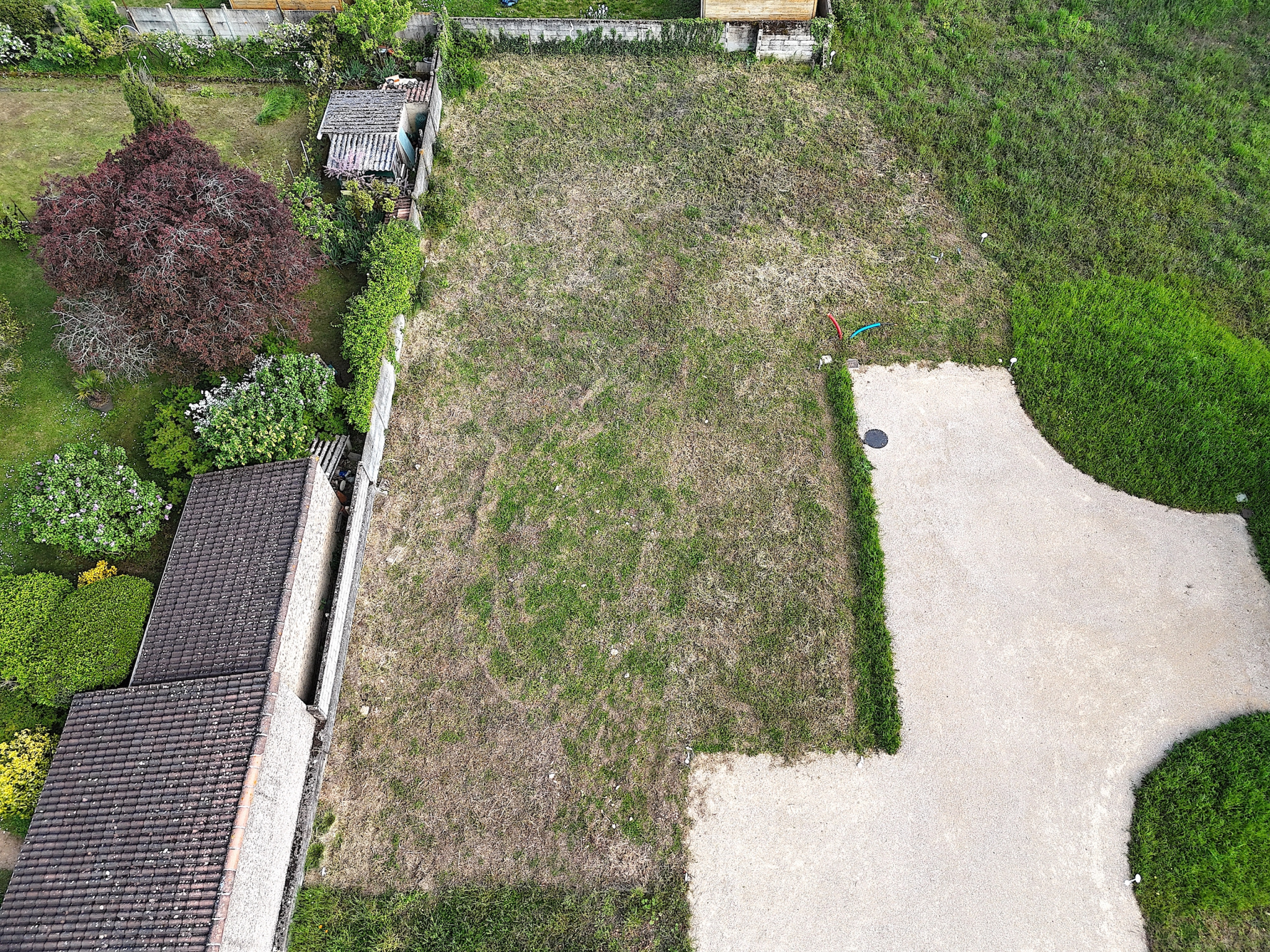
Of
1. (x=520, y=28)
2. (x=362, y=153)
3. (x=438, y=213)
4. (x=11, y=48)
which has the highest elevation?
(x=11, y=48)

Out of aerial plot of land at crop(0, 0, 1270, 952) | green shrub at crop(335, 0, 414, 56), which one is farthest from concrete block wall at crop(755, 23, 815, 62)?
green shrub at crop(335, 0, 414, 56)

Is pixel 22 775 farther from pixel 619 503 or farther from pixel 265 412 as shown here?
pixel 619 503

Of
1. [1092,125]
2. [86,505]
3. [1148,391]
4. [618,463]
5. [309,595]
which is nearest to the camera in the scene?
[309,595]

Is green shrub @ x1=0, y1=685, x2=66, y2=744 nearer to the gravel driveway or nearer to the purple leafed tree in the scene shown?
the purple leafed tree

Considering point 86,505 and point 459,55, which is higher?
point 459,55

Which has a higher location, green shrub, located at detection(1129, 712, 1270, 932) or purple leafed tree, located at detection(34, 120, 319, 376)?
purple leafed tree, located at detection(34, 120, 319, 376)

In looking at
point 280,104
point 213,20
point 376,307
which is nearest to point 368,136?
point 280,104

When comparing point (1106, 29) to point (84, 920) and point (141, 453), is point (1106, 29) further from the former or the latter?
point (84, 920)

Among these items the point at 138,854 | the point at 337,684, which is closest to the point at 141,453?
the point at 337,684
